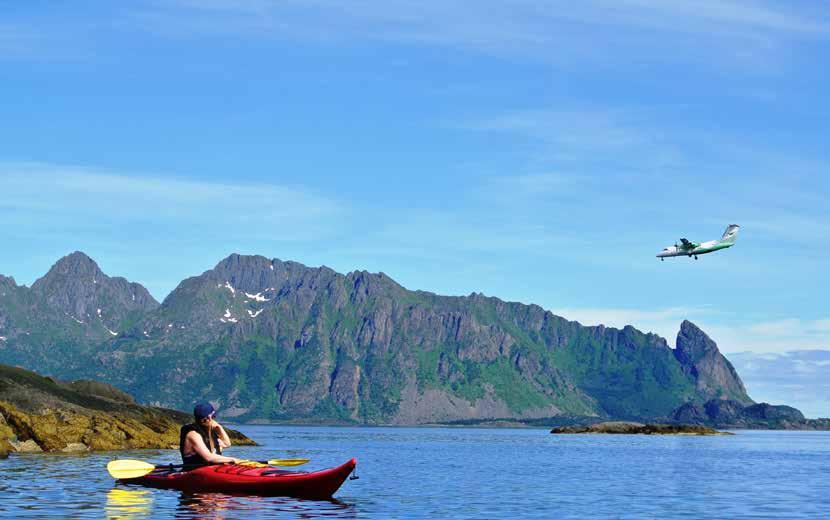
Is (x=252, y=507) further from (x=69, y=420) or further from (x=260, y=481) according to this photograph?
(x=69, y=420)

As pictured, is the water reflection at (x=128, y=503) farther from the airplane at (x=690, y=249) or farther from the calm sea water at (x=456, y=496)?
the airplane at (x=690, y=249)

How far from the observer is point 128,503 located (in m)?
48.2

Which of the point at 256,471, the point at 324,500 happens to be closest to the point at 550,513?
the point at 324,500

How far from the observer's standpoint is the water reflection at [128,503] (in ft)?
144

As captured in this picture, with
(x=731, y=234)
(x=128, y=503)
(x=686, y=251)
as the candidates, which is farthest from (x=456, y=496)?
(x=731, y=234)

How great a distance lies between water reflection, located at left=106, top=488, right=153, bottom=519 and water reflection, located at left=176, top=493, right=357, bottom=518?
1503 millimetres

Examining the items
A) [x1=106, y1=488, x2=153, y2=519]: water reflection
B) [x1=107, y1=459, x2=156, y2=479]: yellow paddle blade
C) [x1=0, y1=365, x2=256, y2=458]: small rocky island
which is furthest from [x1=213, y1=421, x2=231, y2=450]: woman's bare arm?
[x1=0, y1=365, x2=256, y2=458]: small rocky island

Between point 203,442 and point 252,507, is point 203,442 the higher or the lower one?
the higher one

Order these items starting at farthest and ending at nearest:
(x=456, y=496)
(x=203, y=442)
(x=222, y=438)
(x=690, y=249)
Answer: (x=690, y=249) → (x=456, y=496) → (x=203, y=442) → (x=222, y=438)

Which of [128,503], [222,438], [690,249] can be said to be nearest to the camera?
[128,503]

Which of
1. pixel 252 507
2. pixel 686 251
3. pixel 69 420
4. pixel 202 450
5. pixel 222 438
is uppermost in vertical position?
pixel 686 251

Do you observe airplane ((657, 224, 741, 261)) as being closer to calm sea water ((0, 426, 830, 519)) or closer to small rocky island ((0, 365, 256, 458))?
calm sea water ((0, 426, 830, 519))

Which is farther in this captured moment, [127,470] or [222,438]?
[127,470]

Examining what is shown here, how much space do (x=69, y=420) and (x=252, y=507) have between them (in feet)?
218
